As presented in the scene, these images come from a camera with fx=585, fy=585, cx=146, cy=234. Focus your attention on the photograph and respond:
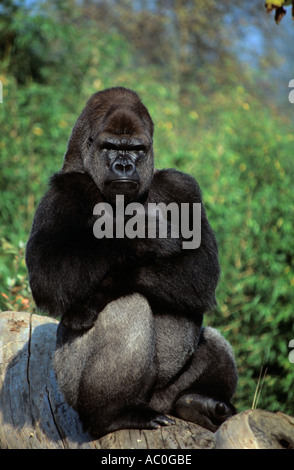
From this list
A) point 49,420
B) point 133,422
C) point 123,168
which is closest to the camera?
point 133,422

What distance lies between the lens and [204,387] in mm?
3545

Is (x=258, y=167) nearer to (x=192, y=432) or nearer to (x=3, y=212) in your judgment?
(x=3, y=212)

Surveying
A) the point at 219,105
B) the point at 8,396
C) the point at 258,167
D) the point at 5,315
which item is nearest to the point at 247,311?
the point at 258,167

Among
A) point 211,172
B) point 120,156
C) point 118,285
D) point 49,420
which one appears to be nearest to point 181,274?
point 118,285

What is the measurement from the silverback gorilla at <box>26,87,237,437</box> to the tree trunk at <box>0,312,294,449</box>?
0.34 feet

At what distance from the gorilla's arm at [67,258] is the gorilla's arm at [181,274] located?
234mm

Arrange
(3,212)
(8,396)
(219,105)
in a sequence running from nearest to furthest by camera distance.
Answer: (8,396)
(3,212)
(219,105)

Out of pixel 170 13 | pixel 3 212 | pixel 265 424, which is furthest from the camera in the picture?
pixel 170 13

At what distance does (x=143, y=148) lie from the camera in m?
3.35

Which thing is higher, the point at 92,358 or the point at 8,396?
the point at 92,358

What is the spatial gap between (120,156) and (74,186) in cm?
31

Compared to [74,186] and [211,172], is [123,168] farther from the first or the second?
[211,172]

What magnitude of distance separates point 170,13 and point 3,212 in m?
10.5
